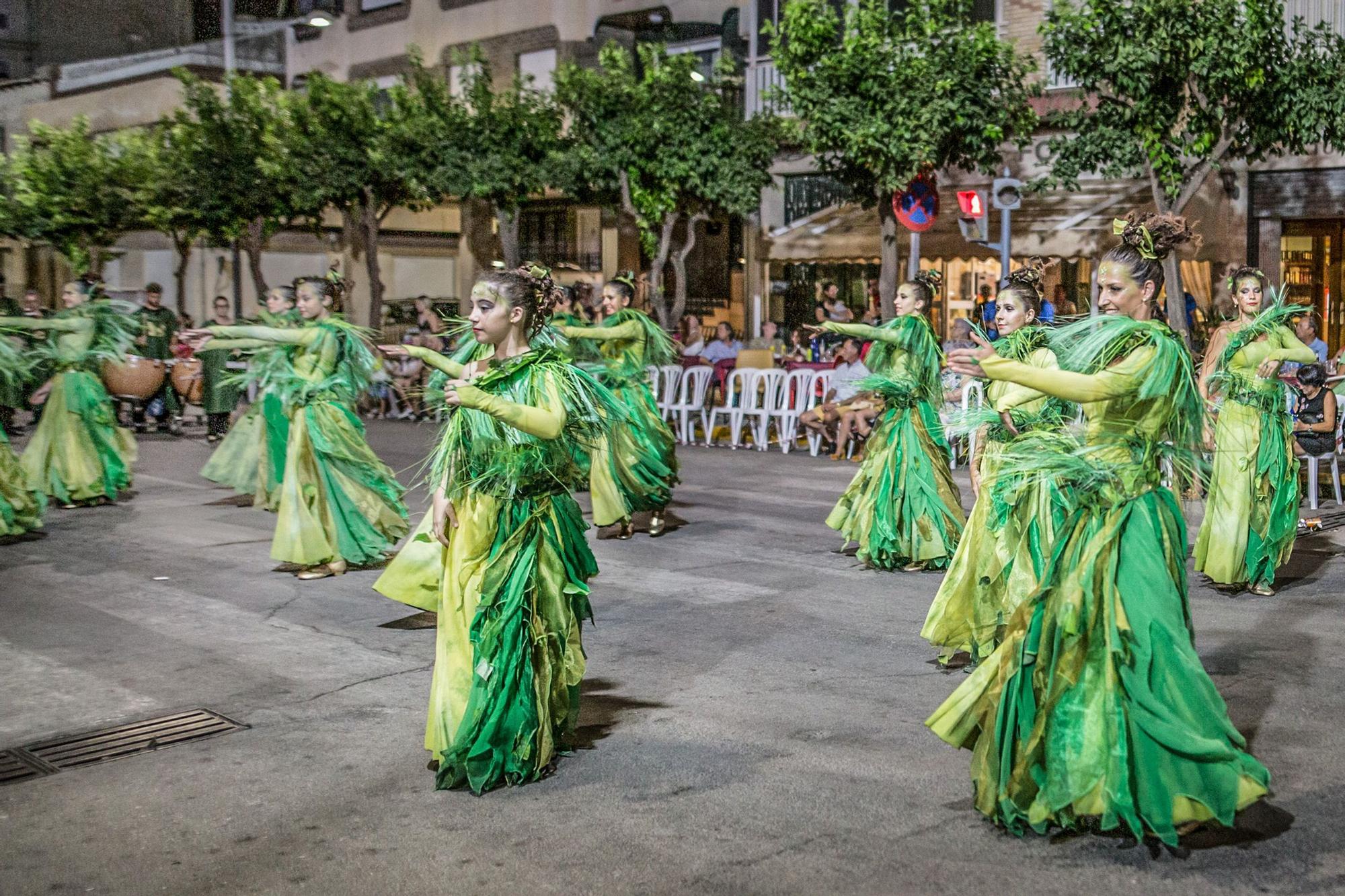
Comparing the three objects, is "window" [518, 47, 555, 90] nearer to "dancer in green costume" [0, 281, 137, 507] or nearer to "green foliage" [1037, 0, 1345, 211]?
"green foliage" [1037, 0, 1345, 211]

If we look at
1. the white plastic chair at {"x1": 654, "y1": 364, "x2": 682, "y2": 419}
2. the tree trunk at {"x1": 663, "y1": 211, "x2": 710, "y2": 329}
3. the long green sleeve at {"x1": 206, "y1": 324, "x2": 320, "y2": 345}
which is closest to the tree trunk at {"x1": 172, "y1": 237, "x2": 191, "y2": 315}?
the tree trunk at {"x1": 663, "y1": 211, "x2": 710, "y2": 329}

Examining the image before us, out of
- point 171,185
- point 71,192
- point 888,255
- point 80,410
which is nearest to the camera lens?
point 80,410

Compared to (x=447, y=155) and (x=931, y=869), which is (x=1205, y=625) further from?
(x=447, y=155)

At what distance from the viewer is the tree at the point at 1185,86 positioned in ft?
52.9

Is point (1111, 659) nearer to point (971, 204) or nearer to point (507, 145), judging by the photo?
point (971, 204)

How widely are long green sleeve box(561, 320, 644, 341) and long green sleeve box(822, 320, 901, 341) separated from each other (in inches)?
96.9

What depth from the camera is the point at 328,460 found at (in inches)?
376

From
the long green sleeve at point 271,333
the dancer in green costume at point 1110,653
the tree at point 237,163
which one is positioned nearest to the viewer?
the dancer in green costume at point 1110,653

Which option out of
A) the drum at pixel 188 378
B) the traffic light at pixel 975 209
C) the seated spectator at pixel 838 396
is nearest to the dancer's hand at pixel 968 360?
the seated spectator at pixel 838 396

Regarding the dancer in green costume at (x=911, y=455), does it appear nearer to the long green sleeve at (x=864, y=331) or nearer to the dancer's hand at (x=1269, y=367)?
the long green sleeve at (x=864, y=331)

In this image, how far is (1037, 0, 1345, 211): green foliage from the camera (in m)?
16.1

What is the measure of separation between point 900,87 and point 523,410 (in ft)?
49.4

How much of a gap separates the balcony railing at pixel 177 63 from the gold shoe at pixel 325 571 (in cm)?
3242

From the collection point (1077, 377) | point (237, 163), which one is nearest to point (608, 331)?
point (1077, 377)
